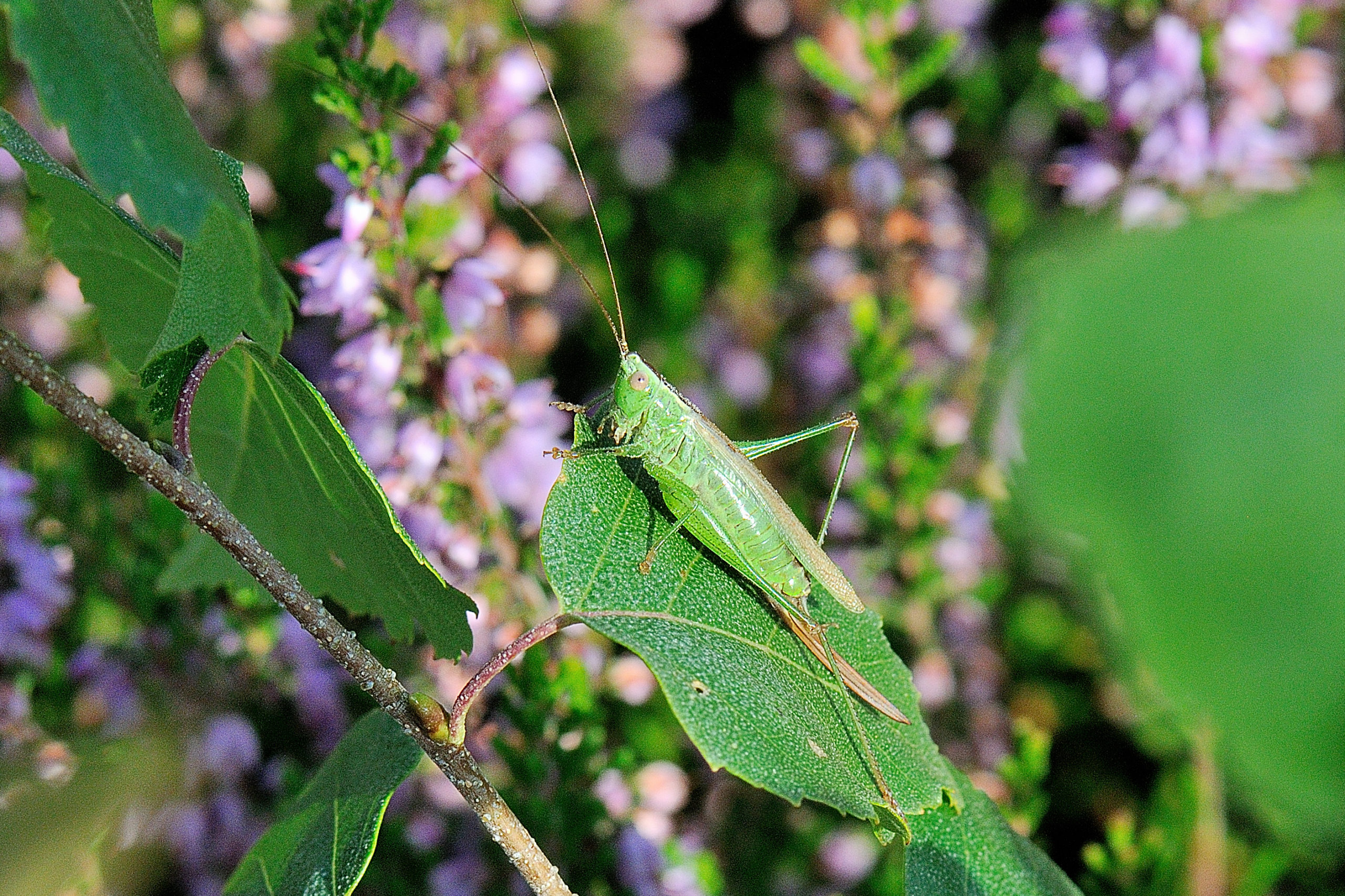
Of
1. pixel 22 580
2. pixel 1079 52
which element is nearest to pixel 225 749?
pixel 22 580

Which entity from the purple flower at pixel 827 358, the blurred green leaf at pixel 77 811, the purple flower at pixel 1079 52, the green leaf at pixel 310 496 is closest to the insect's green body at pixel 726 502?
the green leaf at pixel 310 496

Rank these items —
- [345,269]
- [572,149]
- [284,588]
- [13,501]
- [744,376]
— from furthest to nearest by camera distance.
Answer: [744,376]
[13,501]
[345,269]
[572,149]
[284,588]

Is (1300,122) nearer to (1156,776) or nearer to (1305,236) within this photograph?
(1156,776)

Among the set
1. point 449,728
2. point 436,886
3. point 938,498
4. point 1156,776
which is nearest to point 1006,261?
point 938,498

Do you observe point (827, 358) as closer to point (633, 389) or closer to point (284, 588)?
point (633, 389)

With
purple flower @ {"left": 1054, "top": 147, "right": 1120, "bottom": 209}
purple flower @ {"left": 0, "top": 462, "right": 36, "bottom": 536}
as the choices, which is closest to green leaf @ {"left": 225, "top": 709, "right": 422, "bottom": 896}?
purple flower @ {"left": 0, "top": 462, "right": 36, "bottom": 536}

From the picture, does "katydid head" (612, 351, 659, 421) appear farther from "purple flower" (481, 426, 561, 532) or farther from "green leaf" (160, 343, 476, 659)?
"green leaf" (160, 343, 476, 659)

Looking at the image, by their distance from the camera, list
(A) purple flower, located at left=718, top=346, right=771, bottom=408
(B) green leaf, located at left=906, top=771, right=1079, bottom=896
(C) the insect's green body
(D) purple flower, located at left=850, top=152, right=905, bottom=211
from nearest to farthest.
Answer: (B) green leaf, located at left=906, top=771, right=1079, bottom=896 < (C) the insect's green body < (D) purple flower, located at left=850, top=152, right=905, bottom=211 < (A) purple flower, located at left=718, top=346, right=771, bottom=408
